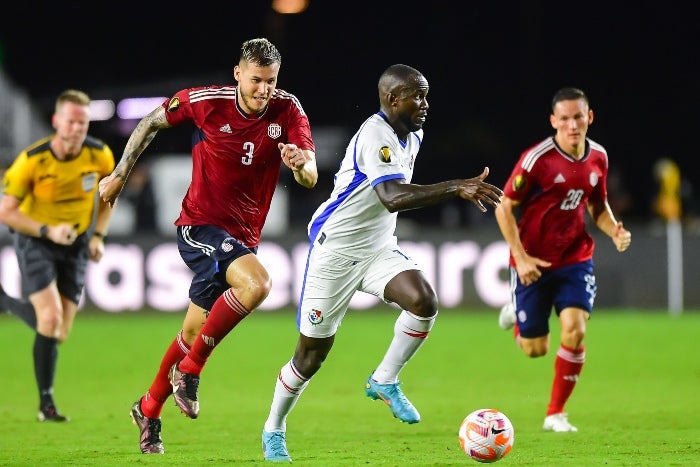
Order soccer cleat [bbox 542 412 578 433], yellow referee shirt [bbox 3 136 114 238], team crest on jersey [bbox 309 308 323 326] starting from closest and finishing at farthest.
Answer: team crest on jersey [bbox 309 308 323 326]
soccer cleat [bbox 542 412 578 433]
yellow referee shirt [bbox 3 136 114 238]

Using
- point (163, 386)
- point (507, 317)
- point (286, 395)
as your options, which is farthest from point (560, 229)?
point (163, 386)

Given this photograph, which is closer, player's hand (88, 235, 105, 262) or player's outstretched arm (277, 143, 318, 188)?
player's outstretched arm (277, 143, 318, 188)

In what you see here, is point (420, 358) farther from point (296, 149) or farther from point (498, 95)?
point (498, 95)

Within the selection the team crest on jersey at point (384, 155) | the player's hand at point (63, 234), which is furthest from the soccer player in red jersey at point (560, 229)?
the player's hand at point (63, 234)

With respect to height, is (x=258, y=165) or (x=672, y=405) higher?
(x=258, y=165)

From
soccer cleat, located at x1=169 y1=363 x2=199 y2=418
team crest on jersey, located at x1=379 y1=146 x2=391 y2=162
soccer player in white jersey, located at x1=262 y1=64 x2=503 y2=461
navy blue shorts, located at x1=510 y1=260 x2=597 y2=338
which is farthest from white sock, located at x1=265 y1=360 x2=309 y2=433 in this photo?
navy blue shorts, located at x1=510 y1=260 x2=597 y2=338

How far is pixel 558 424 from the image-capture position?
9578 mm

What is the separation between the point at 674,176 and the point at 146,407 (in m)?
17.6

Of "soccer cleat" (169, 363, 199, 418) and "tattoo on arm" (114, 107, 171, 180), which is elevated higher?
"tattoo on arm" (114, 107, 171, 180)

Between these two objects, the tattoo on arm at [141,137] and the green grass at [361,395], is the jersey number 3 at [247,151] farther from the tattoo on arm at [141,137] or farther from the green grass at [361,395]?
the green grass at [361,395]

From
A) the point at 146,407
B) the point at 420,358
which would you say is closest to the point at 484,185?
the point at 146,407

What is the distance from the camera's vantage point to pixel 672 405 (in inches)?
435

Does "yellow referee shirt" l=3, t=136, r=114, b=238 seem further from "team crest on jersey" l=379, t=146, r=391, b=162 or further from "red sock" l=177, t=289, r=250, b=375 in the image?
"team crest on jersey" l=379, t=146, r=391, b=162

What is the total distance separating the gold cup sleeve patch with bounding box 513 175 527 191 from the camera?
9.98 meters
